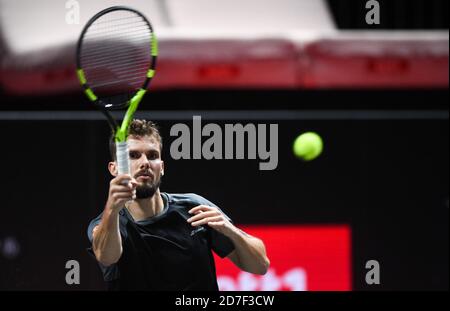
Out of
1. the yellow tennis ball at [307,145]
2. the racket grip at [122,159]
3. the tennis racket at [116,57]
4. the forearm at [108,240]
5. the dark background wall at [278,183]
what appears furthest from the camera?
the yellow tennis ball at [307,145]

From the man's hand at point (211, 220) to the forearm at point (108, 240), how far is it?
235 millimetres

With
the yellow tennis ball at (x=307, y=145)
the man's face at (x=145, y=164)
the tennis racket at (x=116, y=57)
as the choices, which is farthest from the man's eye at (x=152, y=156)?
the yellow tennis ball at (x=307, y=145)

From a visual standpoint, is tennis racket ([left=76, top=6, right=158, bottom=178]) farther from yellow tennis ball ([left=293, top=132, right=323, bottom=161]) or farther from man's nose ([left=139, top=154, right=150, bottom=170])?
yellow tennis ball ([left=293, top=132, right=323, bottom=161])

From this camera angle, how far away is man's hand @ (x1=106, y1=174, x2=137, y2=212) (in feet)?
9.13

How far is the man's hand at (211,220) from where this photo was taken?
309cm

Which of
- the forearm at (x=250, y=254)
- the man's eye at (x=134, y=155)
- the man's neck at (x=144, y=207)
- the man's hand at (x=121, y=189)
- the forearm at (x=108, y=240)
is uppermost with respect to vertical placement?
the man's eye at (x=134, y=155)

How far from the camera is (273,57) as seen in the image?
4289mm

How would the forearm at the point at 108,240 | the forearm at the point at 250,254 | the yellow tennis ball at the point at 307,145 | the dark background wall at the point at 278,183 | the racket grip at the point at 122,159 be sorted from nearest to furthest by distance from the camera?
the racket grip at the point at 122,159 < the forearm at the point at 108,240 < the forearm at the point at 250,254 < the dark background wall at the point at 278,183 < the yellow tennis ball at the point at 307,145

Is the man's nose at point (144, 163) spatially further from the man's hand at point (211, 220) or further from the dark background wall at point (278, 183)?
the dark background wall at point (278, 183)

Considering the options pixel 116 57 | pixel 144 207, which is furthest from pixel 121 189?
pixel 116 57

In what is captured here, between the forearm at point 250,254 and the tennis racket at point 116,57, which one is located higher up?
the tennis racket at point 116,57

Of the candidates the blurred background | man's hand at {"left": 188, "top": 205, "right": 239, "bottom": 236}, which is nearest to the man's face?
man's hand at {"left": 188, "top": 205, "right": 239, "bottom": 236}

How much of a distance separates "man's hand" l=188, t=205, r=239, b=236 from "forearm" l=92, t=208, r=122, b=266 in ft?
0.77

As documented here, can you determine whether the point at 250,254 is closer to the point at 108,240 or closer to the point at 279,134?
the point at 108,240
